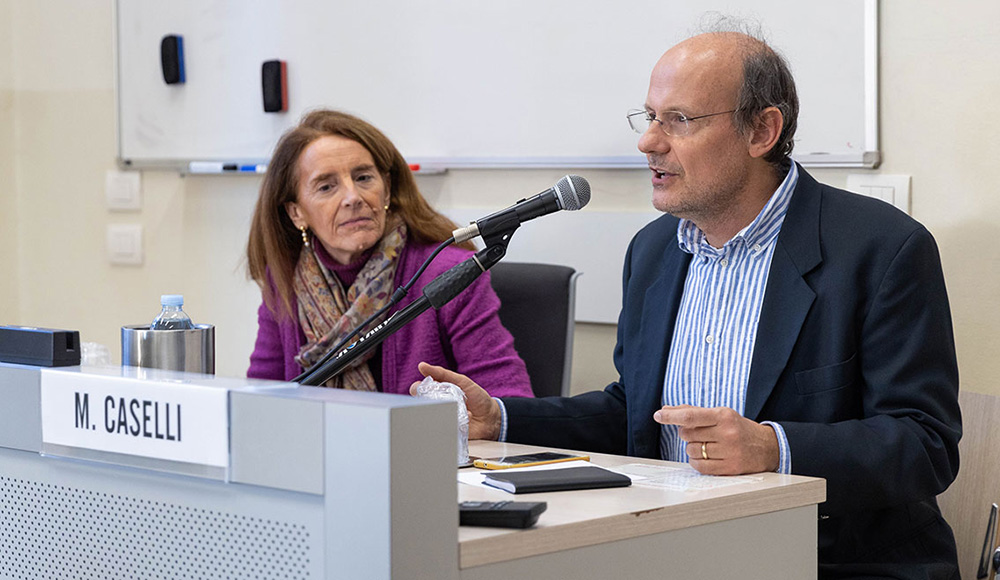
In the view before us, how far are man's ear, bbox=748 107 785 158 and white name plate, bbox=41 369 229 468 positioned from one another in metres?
1.16

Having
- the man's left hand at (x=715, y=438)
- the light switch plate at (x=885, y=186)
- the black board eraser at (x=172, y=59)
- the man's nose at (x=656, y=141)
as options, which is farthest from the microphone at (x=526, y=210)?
the black board eraser at (x=172, y=59)

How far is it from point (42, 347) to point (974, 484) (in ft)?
5.03

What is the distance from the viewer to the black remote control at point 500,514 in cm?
113

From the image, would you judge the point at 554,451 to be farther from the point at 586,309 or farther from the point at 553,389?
the point at 586,309

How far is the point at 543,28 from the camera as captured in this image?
2.90 m

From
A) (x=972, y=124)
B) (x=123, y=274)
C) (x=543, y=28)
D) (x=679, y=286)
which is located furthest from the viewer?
(x=123, y=274)

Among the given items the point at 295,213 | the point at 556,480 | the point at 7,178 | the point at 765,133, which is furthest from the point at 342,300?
the point at 7,178

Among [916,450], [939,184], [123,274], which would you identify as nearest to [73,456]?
[916,450]

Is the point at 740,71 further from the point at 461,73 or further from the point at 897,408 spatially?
the point at 461,73

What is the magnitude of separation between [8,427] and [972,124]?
183 centimetres

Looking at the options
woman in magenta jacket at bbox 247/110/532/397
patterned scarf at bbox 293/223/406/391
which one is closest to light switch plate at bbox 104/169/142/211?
woman in magenta jacket at bbox 247/110/532/397

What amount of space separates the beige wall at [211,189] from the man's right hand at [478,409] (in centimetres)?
106

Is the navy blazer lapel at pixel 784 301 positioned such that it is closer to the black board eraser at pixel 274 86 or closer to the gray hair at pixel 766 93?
the gray hair at pixel 766 93

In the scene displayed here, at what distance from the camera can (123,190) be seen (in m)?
3.73
